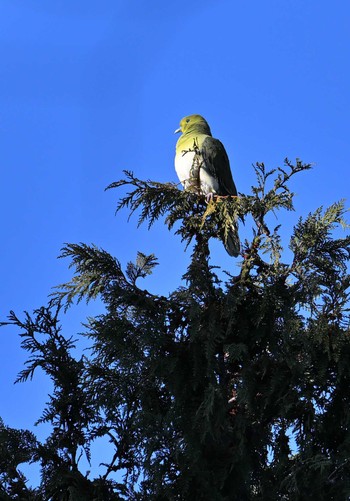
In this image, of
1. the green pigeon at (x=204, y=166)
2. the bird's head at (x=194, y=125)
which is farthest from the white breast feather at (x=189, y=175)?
the bird's head at (x=194, y=125)

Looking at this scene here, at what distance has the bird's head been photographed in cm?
721

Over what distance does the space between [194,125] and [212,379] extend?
12.2 feet

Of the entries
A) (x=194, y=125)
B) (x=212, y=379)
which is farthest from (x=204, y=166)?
(x=212, y=379)

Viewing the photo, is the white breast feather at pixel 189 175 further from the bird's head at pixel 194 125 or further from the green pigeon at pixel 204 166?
the bird's head at pixel 194 125


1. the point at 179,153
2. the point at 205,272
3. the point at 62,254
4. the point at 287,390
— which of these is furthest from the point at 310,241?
the point at 179,153

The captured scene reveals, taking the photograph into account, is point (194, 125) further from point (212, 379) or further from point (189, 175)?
point (212, 379)

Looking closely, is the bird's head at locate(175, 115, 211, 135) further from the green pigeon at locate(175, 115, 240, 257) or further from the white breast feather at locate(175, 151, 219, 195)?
the white breast feather at locate(175, 151, 219, 195)

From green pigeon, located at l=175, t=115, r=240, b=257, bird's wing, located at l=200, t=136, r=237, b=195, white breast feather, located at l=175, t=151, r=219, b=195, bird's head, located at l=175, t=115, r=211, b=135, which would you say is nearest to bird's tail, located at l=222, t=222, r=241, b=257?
green pigeon, located at l=175, t=115, r=240, b=257

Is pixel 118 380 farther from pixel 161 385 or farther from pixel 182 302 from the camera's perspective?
pixel 182 302

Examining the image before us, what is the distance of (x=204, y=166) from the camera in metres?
6.29

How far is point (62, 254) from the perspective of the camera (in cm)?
481

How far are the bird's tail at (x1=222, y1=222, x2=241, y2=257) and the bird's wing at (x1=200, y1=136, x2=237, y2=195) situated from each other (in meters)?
0.89

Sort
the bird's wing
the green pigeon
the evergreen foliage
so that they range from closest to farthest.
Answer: the evergreen foliage → the green pigeon → the bird's wing

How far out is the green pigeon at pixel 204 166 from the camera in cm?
611
